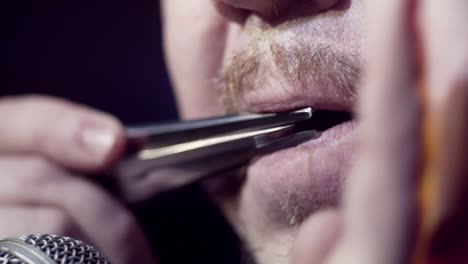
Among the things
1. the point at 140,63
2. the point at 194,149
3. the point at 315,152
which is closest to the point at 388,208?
the point at 315,152

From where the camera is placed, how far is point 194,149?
0.47m

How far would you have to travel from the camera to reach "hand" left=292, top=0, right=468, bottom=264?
0.52 feet

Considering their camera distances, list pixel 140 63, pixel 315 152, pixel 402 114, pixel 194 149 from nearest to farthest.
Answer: pixel 402 114
pixel 315 152
pixel 194 149
pixel 140 63

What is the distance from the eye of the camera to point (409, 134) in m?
0.16

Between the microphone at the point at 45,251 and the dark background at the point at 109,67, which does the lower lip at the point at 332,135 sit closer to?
the microphone at the point at 45,251

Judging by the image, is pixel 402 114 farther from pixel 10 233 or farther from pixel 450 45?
pixel 10 233

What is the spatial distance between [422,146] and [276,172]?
0.71 feet

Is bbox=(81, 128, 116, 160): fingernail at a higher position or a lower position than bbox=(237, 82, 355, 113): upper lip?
lower

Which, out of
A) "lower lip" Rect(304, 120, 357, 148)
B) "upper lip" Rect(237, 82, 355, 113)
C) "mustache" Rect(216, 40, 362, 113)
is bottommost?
"lower lip" Rect(304, 120, 357, 148)

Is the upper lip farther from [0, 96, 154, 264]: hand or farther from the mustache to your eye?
[0, 96, 154, 264]: hand

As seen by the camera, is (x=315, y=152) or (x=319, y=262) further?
(x=315, y=152)

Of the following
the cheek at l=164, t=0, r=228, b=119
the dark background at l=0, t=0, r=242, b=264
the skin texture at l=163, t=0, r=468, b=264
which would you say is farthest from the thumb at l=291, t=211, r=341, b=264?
the dark background at l=0, t=0, r=242, b=264

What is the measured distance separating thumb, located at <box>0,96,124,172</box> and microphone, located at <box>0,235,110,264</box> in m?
0.27

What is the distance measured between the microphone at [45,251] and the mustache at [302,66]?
15 centimetres
